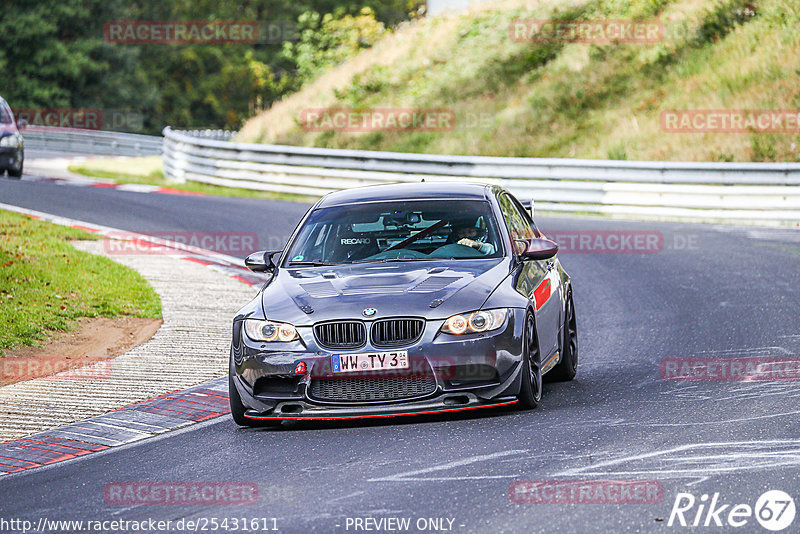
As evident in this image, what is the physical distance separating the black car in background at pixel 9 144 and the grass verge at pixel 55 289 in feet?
35.7

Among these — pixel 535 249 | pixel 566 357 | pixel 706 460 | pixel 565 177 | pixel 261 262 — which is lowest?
pixel 565 177

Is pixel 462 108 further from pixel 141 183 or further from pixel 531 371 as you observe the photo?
pixel 531 371

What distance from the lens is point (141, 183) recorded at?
31312 millimetres

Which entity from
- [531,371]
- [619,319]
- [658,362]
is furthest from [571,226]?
[531,371]

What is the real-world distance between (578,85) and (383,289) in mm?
26156

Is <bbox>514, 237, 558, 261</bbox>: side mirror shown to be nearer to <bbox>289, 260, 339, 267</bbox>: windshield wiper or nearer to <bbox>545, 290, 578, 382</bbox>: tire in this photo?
<bbox>545, 290, 578, 382</bbox>: tire

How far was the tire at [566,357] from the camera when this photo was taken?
9.41 metres

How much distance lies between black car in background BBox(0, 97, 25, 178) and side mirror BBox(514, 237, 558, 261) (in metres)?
21.3

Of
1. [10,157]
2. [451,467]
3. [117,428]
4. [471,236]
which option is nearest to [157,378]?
[117,428]

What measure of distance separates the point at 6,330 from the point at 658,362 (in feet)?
20.2

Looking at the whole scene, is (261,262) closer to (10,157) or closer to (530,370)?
(530,370)

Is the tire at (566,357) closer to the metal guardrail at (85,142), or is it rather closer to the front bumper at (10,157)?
the front bumper at (10,157)

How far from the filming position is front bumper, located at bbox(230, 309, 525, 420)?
7.72m

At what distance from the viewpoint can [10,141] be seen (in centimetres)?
2886
